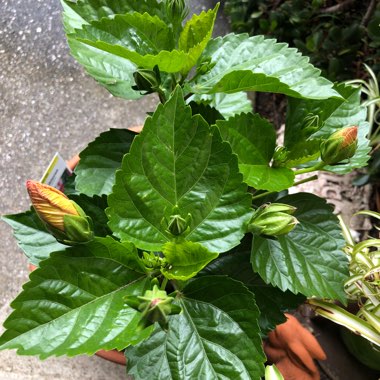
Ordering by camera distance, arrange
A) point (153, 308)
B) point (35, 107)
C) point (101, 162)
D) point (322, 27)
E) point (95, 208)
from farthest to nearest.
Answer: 1. point (322, 27)
2. point (35, 107)
3. point (101, 162)
4. point (95, 208)
5. point (153, 308)

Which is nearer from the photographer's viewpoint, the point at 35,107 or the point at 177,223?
the point at 177,223

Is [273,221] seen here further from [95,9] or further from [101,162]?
[95,9]

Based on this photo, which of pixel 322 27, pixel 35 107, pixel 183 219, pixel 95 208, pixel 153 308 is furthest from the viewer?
pixel 322 27

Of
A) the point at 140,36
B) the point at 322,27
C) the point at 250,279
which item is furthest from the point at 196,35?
the point at 322,27

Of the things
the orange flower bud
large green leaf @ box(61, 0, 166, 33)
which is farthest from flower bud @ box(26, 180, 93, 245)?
large green leaf @ box(61, 0, 166, 33)

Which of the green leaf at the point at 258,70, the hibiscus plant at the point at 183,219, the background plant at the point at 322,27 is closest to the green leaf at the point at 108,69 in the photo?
the hibiscus plant at the point at 183,219

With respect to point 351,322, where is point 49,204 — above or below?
above

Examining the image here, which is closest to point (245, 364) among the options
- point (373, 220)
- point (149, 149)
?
point (149, 149)

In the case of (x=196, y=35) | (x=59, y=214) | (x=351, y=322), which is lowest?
(x=351, y=322)
